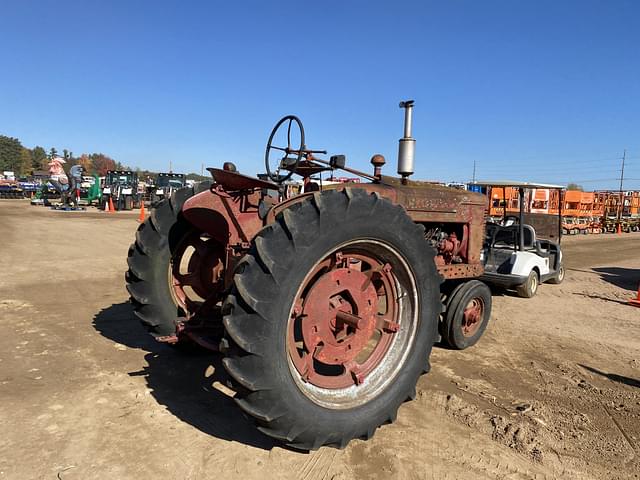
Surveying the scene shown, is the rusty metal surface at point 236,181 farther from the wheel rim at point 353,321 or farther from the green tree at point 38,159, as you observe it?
the green tree at point 38,159

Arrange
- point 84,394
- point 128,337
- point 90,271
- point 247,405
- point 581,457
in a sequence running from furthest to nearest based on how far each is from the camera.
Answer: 1. point 90,271
2. point 128,337
3. point 84,394
4. point 581,457
5. point 247,405

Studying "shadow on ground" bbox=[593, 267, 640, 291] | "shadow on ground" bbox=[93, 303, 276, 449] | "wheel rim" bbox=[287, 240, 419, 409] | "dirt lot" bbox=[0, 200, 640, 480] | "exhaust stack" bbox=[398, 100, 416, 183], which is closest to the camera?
"dirt lot" bbox=[0, 200, 640, 480]

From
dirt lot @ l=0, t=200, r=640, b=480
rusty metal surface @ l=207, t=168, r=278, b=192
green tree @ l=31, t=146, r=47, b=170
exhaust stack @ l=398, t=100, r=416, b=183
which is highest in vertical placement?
green tree @ l=31, t=146, r=47, b=170

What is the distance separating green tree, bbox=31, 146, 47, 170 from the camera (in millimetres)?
80750

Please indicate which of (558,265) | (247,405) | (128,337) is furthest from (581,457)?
(558,265)

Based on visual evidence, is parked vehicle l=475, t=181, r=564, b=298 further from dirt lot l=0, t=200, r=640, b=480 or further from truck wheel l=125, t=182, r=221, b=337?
truck wheel l=125, t=182, r=221, b=337

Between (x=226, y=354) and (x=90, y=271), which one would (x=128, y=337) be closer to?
(x=226, y=354)

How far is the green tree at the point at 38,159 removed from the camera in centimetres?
8075

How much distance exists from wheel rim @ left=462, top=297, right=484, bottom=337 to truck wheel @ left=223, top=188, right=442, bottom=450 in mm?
1862

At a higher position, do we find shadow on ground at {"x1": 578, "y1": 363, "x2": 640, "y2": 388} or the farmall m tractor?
the farmall m tractor

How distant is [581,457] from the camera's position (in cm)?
256

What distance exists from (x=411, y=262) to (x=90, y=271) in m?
6.54

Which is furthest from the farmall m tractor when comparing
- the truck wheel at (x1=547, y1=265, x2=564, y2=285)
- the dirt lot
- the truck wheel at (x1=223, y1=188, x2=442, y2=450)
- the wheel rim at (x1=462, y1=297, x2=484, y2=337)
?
the truck wheel at (x1=547, y1=265, x2=564, y2=285)

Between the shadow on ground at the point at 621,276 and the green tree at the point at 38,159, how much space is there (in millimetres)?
88053
